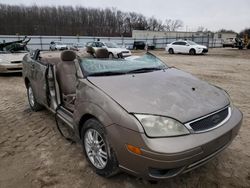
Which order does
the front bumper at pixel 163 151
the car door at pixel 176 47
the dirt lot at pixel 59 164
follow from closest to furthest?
1. the front bumper at pixel 163 151
2. the dirt lot at pixel 59 164
3. the car door at pixel 176 47

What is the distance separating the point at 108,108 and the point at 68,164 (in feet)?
3.65

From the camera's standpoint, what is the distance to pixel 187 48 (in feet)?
70.6

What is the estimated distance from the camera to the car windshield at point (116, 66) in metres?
2.78

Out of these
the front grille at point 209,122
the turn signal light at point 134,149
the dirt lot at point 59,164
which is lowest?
the dirt lot at point 59,164

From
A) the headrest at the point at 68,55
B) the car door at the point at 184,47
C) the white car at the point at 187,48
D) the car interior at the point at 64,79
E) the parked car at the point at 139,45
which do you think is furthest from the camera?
the parked car at the point at 139,45

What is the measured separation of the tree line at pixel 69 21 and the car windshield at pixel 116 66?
2145 inches

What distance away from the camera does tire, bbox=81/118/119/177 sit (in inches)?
85.9

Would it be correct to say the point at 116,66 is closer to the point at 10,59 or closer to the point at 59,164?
the point at 59,164

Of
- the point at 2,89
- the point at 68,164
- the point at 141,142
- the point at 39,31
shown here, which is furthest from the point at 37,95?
the point at 39,31

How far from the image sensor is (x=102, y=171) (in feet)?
7.73

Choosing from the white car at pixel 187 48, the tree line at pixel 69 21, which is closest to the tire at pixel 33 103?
the white car at pixel 187 48

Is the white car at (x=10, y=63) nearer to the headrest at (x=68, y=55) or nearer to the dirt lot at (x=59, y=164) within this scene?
the dirt lot at (x=59, y=164)

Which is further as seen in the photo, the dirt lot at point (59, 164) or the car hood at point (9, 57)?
the car hood at point (9, 57)

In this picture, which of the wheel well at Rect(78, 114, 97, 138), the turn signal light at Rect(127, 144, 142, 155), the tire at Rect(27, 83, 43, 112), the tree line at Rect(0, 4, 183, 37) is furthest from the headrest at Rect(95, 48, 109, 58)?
the tree line at Rect(0, 4, 183, 37)
